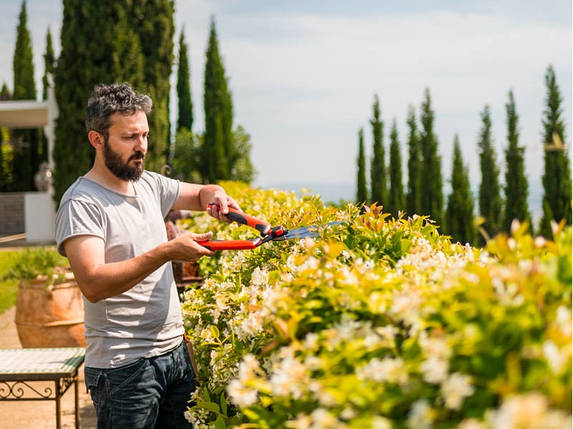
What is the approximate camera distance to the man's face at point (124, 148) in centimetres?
263

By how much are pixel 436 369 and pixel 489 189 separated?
89.4ft

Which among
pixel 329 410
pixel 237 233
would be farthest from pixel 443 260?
pixel 237 233

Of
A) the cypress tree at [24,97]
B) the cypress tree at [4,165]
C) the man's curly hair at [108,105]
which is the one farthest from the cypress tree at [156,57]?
the man's curly hair at [108,105]

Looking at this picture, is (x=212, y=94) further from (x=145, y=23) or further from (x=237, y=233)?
(x=237, y=233)

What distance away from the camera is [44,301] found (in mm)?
5656

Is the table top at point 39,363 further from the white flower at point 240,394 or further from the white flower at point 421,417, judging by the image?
the white flower at point 421,417

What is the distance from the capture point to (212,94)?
27.9 m

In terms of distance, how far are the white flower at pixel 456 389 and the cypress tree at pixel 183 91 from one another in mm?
29971

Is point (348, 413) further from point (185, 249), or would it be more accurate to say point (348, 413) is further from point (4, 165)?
point (4, 165)

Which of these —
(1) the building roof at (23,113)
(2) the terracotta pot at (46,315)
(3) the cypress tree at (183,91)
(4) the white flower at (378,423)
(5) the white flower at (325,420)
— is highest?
(3) the cypress tree at (183,91)

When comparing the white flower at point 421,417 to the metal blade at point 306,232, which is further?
the metal blade at point 306,232

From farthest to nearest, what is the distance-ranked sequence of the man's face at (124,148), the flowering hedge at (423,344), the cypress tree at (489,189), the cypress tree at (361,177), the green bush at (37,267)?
1. the cypress tree at (361,177)
2. the cypress tree at (489,189)
3. the green bush at (37,267)
4. the man's face at (124,148)
5. the flowering hedge at (423,344)

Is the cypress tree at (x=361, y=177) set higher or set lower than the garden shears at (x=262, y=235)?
higher

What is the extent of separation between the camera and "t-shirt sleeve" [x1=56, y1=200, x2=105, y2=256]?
2377 mm
